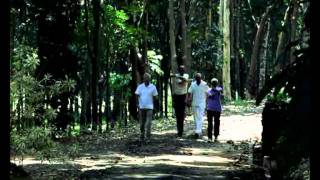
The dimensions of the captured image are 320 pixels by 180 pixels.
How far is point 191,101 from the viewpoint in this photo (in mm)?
19266

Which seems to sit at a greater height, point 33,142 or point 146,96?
point 146,96

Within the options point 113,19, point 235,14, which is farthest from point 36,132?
point 235,14

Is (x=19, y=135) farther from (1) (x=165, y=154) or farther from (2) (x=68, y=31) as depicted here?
(2) (x=68, y=31)

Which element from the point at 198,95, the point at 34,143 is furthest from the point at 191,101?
the point at 34,143

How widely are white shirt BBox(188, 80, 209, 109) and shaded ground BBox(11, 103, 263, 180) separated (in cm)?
115

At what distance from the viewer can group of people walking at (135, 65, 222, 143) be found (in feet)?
60.1

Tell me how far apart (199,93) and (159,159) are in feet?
14.3

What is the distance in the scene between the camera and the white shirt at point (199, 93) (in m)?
19.0

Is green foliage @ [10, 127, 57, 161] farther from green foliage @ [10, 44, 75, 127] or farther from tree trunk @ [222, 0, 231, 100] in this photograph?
tree trunk @ [222, 0, 231, 100]

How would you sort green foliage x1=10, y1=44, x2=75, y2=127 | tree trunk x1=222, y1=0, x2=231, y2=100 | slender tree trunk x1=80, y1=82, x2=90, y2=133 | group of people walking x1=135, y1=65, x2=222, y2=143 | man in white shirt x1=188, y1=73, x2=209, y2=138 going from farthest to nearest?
tree trunk x1=222, y1=0, x2=231, y2=100
slender tree trunk x1=80, y1=82, x2=90, y2=133
man in white shirt x1=188, y1=73, x2=209, y2=138
group of people walking x1=135, y1=65, x2=222, y2=143
green foliage x1=10, y1=44, x2=75, y2=127

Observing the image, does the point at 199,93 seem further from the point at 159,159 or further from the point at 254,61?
the point at 254,61

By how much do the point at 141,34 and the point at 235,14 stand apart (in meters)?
22.0

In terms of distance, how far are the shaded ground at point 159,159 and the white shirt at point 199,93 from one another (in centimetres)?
115

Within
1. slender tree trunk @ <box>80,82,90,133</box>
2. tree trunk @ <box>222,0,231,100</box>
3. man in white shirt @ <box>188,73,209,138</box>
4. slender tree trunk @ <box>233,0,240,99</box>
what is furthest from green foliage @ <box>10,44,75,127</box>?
slender tree trunk @ <box>233,0,240,99</box>
